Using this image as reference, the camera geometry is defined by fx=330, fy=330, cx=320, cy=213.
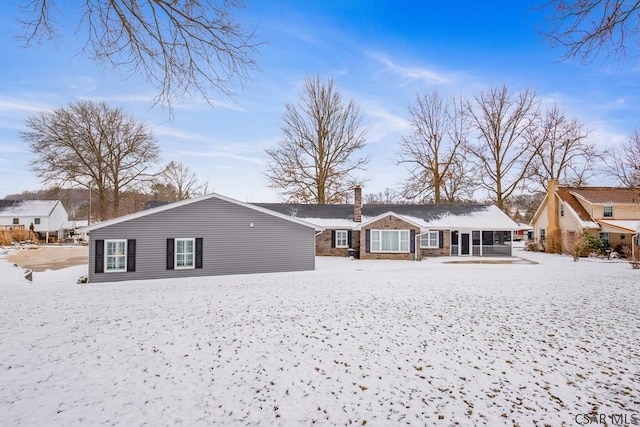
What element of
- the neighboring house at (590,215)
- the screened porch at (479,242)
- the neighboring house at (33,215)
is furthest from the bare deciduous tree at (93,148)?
the neighboring house at (590,215)

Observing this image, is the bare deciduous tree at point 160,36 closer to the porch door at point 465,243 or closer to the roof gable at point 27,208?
the porch door at point 465,243

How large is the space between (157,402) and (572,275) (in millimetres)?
17315

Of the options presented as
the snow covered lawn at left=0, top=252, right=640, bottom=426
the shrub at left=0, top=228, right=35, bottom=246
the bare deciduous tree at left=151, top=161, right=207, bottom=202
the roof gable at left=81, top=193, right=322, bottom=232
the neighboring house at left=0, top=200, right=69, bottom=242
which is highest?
the bare deciduous tree at left=151, top=161, right=207, bottom=202

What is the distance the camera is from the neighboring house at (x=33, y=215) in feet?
147

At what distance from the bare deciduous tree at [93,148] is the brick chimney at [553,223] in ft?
135

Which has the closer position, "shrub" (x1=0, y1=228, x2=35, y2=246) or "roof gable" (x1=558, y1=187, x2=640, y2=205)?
"roof gable" (x1=558, y1=187, x2=640, y2=205)

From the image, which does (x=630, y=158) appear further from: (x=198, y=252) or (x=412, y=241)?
(x=198, y=252)

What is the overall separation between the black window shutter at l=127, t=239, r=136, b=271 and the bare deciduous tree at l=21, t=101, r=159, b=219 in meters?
25.5

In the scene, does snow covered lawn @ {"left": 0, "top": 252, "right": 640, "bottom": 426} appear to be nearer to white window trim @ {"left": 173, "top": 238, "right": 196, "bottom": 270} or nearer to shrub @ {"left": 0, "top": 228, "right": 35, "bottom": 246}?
white window trim @ {"left": 173, "top": 238, "right": 196, "bottom": 270}

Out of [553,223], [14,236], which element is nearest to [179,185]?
[14,236]

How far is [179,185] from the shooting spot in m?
44.5

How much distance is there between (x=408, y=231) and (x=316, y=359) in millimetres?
18523

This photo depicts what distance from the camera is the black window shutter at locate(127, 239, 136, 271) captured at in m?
14.9

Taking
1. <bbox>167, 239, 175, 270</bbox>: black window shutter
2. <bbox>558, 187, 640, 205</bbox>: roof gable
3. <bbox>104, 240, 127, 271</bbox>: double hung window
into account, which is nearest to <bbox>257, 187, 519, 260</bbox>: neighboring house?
<bbox>558, 187, 640, 205</bbox>: roof gable
